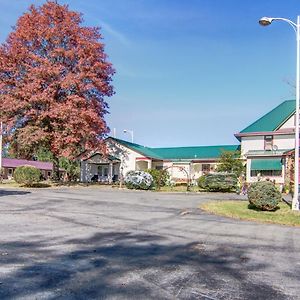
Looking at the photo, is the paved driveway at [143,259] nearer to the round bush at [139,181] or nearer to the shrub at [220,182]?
the shrub at [220,182]

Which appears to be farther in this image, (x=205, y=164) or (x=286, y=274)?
(x=205, y=164)

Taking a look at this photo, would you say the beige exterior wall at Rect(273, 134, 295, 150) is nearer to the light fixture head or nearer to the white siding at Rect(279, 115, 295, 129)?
the white siding at Rect(279, 115, 295, 129)

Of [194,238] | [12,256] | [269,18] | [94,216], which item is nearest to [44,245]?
[12,256]

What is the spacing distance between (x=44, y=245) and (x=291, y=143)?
34919 mm

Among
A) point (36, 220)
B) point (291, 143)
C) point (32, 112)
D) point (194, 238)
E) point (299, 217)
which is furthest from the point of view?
point (291, 143)

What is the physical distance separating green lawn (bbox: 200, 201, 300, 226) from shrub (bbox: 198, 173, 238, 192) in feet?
44.0

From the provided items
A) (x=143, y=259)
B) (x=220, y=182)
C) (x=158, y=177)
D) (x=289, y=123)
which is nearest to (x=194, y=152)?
(x=289, y=123)

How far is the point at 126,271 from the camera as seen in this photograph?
649cm

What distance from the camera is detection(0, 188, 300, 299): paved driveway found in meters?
5.45

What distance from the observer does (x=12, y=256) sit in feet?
23.5

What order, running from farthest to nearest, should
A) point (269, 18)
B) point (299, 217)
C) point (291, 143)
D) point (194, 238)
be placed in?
point (291, 143) → point (269, 18) → point (299, 217) → point (194, 238)

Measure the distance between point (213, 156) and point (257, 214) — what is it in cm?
3113

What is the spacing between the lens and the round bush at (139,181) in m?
34.1

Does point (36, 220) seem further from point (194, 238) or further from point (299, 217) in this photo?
point (299, 217)
